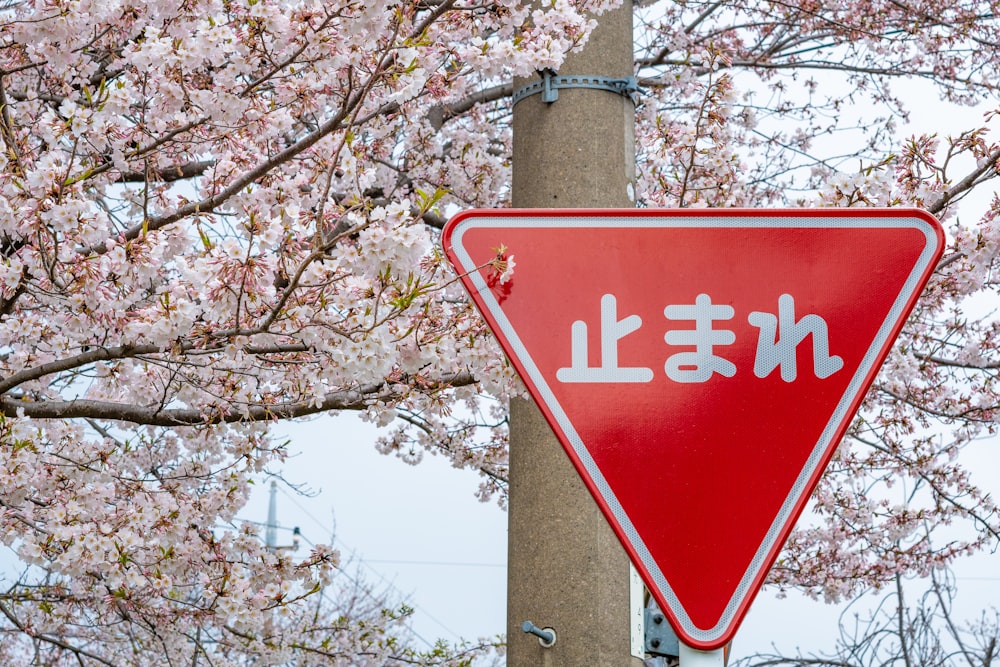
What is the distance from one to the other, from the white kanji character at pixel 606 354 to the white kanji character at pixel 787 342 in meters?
0.19

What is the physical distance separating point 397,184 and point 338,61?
3.23 meters

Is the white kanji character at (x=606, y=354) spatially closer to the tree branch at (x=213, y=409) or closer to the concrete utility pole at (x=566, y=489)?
the concrete utility pole at (x=566, y=489)

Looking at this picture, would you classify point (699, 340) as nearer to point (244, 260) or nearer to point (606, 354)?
point (606, 354)

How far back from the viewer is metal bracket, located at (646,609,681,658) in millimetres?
2413

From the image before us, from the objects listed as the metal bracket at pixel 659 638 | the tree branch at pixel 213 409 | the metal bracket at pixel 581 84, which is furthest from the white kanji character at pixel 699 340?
the tree branch at pixel 213 409

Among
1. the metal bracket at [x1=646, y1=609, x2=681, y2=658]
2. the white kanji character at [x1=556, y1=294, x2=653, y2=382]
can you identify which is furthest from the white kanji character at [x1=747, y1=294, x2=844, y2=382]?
the metal bracket at [x1=646, y1=609, x2=681, y2=658]

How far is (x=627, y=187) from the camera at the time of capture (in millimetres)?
3490

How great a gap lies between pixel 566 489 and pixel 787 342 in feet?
4.92

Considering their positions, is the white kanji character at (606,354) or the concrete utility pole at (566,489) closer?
the white kanji character at (606,354)

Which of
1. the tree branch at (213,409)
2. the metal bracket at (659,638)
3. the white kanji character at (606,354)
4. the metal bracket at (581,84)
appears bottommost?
the metal bracket at (659,638)

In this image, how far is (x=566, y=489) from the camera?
310 cm

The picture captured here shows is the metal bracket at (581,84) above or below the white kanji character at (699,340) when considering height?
above

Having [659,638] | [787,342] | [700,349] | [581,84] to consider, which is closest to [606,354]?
[700,349]

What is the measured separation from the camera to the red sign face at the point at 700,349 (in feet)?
5.27
